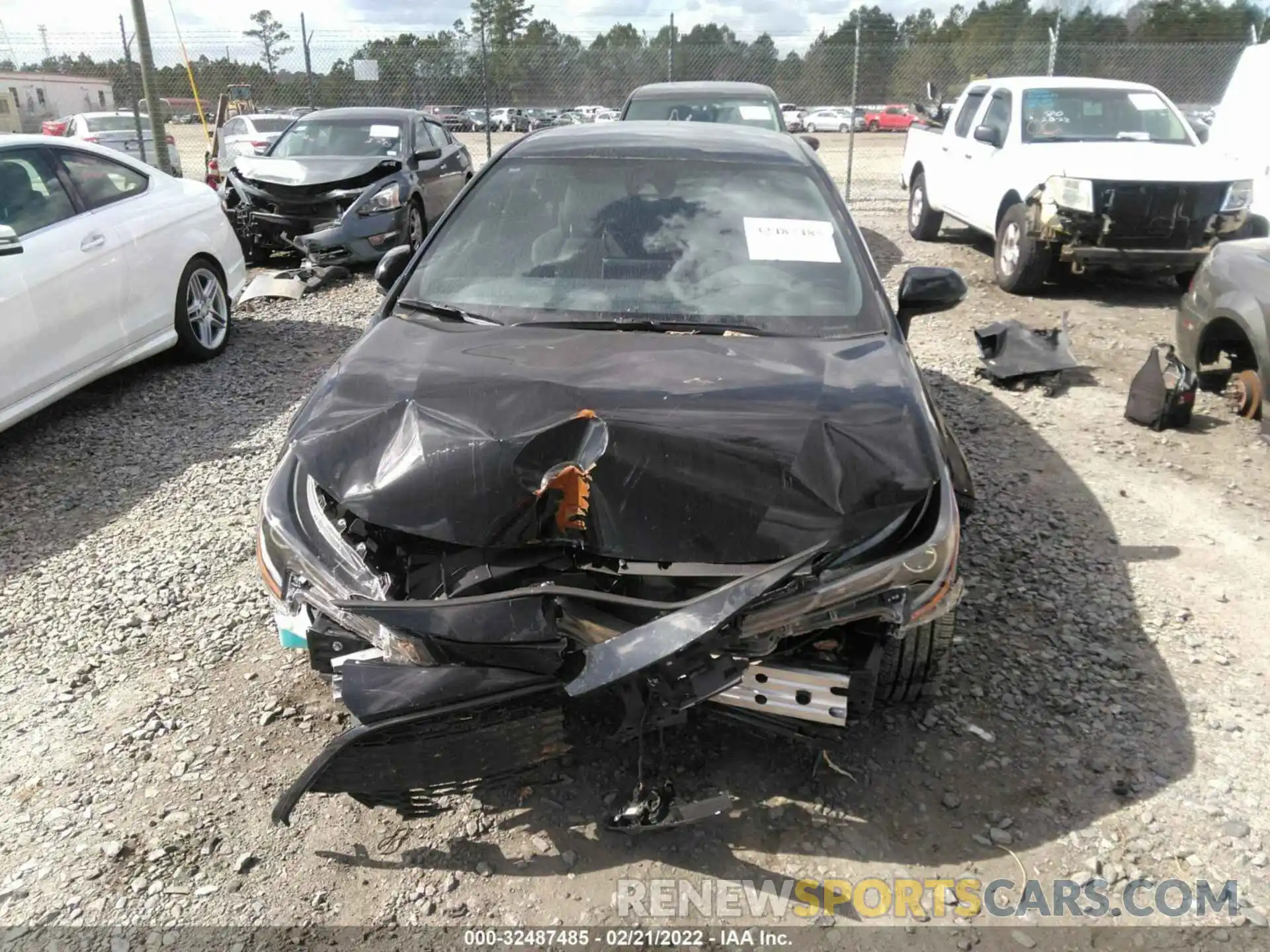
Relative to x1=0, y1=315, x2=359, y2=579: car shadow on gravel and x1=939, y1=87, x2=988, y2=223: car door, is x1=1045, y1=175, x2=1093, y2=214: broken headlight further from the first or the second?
x1=0, y1=315, x2=359, y2=579: car shadow on gravel

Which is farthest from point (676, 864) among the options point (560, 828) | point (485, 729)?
point (485, 729)

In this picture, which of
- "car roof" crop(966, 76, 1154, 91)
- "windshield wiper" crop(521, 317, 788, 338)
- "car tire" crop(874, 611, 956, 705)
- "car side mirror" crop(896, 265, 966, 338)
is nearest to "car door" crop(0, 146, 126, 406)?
"windshield wiper" crop(521, 317, 788, 338)

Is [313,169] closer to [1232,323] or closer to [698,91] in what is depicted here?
[698,91]

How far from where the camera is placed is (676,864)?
2.49 m

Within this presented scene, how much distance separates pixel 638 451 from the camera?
240 cm

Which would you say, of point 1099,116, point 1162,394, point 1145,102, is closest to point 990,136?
point 1099,116

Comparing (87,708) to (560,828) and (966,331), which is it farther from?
(966,331)

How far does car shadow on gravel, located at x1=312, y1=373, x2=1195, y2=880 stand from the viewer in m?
2.54

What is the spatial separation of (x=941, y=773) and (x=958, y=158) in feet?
28.9

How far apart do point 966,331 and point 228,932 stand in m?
6.73

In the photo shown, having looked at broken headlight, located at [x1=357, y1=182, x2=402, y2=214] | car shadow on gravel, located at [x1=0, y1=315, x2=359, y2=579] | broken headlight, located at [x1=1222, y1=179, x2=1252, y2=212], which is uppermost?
broken headlight, located at [x1=1222, y1=179, x2=1252, y2=212]

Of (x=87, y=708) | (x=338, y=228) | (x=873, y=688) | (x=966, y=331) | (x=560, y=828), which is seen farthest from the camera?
(x=338, y=228)

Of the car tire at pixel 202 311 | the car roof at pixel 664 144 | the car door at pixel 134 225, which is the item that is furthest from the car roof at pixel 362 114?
A: the car roof at pixel 664 144

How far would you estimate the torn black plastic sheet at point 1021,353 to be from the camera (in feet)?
20.2
